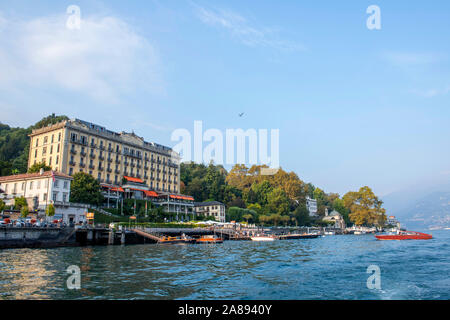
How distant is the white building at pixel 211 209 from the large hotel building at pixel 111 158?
5379 mm

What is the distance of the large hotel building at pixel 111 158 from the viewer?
73938mm

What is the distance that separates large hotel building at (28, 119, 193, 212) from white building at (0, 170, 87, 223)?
1279 centimetres

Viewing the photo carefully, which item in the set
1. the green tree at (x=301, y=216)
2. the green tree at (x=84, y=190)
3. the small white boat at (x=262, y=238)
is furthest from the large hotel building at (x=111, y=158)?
the green tree at (x=301, y=216)

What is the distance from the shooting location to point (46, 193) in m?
55.1

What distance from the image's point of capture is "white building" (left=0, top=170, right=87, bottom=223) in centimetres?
5506

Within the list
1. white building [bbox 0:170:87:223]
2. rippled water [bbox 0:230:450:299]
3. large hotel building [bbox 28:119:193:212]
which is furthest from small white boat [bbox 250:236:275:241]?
rippled water [bbox 0:230:450:299]

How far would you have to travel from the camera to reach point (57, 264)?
26.3 m

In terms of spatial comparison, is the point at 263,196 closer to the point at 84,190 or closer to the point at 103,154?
the point at 103,154

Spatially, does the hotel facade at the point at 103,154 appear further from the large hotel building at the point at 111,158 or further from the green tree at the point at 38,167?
the green tree at the point at 38,167

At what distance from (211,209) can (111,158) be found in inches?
1249

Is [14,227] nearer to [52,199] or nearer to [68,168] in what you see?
[52,199]

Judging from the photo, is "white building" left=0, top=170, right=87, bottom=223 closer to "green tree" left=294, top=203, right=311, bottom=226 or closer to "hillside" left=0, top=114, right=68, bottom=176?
"hillside" left=0, top=114, right=68, bottom=176

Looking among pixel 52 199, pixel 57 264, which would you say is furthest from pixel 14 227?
pixel 57 264

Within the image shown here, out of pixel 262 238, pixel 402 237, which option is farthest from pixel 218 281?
pixel 402 237
